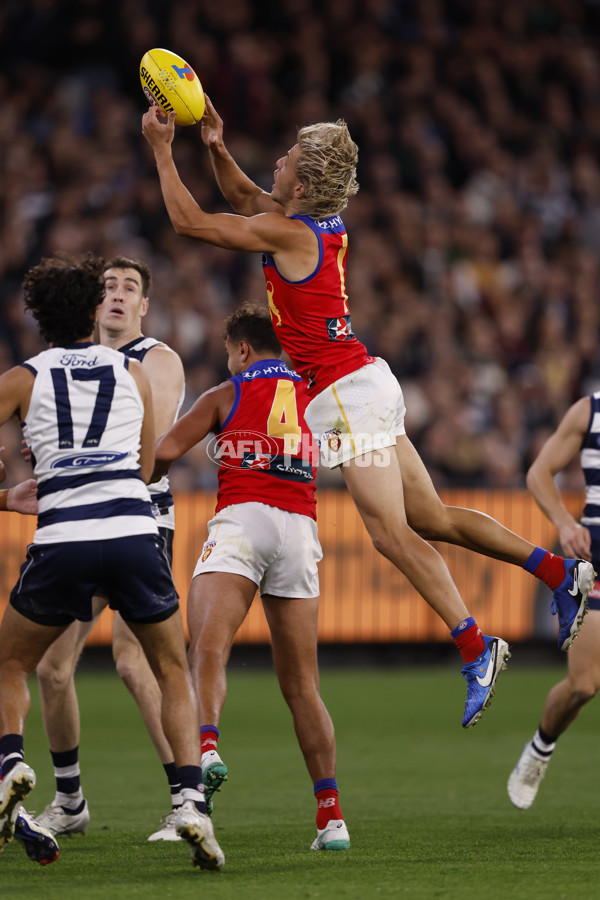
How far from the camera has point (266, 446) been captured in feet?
20.8

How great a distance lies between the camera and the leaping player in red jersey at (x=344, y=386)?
620cm

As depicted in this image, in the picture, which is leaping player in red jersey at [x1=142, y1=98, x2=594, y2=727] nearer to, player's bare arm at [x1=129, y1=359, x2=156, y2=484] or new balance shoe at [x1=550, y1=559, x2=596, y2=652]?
new balance shoe at [x1=550, y1=559, x2=596, y2=652]

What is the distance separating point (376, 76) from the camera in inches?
752

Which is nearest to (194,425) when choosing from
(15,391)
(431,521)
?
(15,391)

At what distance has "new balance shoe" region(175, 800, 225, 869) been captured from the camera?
201 inches

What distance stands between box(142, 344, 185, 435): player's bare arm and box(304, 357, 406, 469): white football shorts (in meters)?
0.90

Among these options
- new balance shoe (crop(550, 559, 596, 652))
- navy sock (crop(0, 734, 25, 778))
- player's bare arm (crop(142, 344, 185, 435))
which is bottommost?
navy sock (crop(0, 734, 25, 778))

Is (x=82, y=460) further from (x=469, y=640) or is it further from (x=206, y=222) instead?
(x=469, y=640)

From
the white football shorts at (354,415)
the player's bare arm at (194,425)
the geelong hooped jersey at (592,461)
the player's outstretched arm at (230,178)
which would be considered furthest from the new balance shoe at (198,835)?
the geelong hooped jersey at (592,461)

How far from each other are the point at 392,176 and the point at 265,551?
12574 mm

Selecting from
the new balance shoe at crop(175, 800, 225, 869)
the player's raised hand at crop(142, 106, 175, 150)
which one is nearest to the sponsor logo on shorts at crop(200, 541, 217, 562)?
the new balance shoe at crop(175, 800, 225, 869)

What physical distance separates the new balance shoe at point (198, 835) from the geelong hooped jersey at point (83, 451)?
110 centimetres

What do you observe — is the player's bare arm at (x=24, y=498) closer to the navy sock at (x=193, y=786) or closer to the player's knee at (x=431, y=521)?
the navy sock at (x=193, y=786)

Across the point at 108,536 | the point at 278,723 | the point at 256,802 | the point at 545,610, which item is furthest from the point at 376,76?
the point at 108,536
